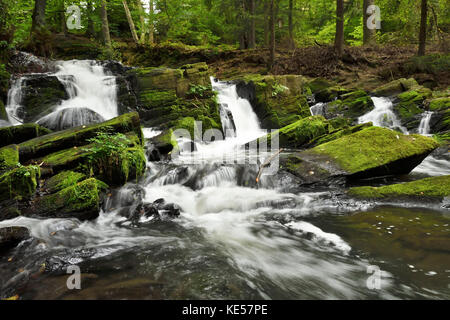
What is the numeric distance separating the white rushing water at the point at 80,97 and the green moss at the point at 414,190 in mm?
8961

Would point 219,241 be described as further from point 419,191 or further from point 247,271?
point 419,191

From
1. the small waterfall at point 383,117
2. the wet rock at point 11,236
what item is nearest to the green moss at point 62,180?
the wet rock at point 11,236

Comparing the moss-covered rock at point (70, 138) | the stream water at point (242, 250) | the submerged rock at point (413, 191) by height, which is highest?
the moss-covered rock at point (70, 138)

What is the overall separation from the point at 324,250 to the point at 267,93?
9.35 metres

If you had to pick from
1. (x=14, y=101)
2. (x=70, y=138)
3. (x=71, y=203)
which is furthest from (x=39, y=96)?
(x=71, y=203)

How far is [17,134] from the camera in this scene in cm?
696

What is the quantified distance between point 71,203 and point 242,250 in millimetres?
3231

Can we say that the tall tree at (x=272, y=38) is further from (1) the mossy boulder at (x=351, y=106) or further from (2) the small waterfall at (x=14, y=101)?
(2) the small waterfall at (x=14, y=101)

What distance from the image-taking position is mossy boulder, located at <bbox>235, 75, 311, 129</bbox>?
11758 mm

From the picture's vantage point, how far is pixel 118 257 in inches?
Result: 151

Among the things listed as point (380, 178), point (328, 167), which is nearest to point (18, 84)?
point (328, 167)

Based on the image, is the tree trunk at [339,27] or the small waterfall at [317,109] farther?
the tree trunk at [339,27]

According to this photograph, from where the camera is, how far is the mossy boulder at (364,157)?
629 centimetres

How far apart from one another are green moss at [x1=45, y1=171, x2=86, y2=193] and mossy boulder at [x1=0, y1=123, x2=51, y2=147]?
2.46m
